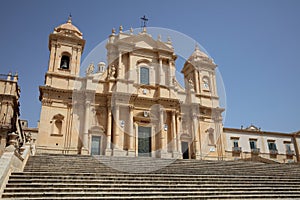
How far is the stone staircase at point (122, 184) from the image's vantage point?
7.64m

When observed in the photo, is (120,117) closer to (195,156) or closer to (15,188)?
(195,156)

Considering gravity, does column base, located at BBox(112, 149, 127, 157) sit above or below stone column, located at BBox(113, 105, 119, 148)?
below

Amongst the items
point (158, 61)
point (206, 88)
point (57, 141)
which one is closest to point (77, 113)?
point (57, 141)

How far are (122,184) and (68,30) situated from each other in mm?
18255

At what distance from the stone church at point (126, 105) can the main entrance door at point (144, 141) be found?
0.08ft

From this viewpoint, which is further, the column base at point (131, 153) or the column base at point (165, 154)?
the column base at point (165, 154)

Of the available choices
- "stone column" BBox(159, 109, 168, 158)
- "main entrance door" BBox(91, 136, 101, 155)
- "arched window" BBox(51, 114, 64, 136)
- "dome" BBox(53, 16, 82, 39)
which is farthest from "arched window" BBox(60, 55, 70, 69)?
"stone column" BBox(159, 109, 168, 158)

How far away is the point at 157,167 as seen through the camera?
41.8 ft

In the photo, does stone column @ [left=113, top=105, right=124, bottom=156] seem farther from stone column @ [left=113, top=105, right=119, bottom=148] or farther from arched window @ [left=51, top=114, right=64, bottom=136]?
arched window @ [left=51, top=114, right=64, bottom=136]

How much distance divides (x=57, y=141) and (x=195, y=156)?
11.1 meters

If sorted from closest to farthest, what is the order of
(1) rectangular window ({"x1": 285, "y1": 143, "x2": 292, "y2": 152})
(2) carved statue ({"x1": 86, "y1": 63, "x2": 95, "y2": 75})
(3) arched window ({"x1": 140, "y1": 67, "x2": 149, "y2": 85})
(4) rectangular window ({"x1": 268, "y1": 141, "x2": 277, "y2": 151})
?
1. (2) carved statue ({"x1": 86, "y1": 63, "x2": 95, "y2": 75})
2. (3) arched window ({"x1": 140, "y1": 67, "x2": 149, "y2": 85})
3. (4) rectangular window ({"x1": 268, "y1": 141, "x2": 277, "y2": 151})
4. (1) rectangular window ({"x1": 285, "y1": 143, "x2": 292, "y2": 152})

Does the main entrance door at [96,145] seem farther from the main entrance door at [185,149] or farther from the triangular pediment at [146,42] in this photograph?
the triangular pediment at [146,42]

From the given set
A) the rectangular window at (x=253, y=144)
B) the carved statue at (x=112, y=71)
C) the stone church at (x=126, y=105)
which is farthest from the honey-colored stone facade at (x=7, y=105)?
the rectangular window at (x=253, y=144)

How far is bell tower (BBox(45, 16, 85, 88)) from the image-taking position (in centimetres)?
2067
